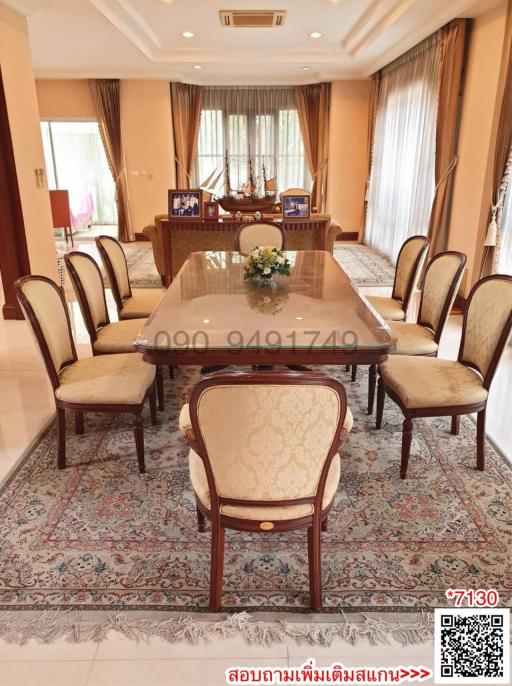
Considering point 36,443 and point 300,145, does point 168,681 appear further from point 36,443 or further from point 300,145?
point 300,145

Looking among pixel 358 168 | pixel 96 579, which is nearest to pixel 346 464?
pixel 96 579

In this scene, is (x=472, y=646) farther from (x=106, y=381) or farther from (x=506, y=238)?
(x=506, y=238)

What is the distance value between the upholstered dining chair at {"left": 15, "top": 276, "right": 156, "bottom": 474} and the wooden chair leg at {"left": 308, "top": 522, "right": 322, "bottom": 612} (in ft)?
3.49

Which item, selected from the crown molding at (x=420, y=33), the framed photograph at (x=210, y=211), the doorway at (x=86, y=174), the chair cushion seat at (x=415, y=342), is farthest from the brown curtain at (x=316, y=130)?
the chair cushion seat at (x=415, y=342)

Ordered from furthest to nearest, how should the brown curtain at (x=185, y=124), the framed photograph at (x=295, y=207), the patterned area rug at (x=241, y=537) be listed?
1. the brown curtain at (x=185, y=124)
2. the framed photograph at (x=295, y=207)
3. the patterned area rug at (x=241, y=537)

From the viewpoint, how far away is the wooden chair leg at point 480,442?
2430 mm

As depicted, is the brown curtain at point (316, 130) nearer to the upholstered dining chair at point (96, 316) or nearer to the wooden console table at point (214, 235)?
the wooden console table at point (214, 235)

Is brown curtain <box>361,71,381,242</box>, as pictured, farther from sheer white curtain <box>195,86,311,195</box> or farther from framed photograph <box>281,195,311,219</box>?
framed photograph <box>281,195,311,219</box>

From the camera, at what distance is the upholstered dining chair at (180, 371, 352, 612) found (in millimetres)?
1359

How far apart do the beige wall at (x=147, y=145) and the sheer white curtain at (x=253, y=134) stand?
2.71 feet

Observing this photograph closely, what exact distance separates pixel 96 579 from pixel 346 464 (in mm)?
1283

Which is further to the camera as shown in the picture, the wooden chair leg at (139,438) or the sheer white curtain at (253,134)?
the sheer white curtain at (253,134)

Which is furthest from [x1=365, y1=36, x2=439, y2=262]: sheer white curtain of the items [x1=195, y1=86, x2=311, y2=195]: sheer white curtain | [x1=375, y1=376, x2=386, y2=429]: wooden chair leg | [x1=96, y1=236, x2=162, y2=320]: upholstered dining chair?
[x1=96, y1=236, x2=162, y2=320]: upholstered dining chair

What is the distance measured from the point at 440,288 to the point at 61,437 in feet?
7.35
